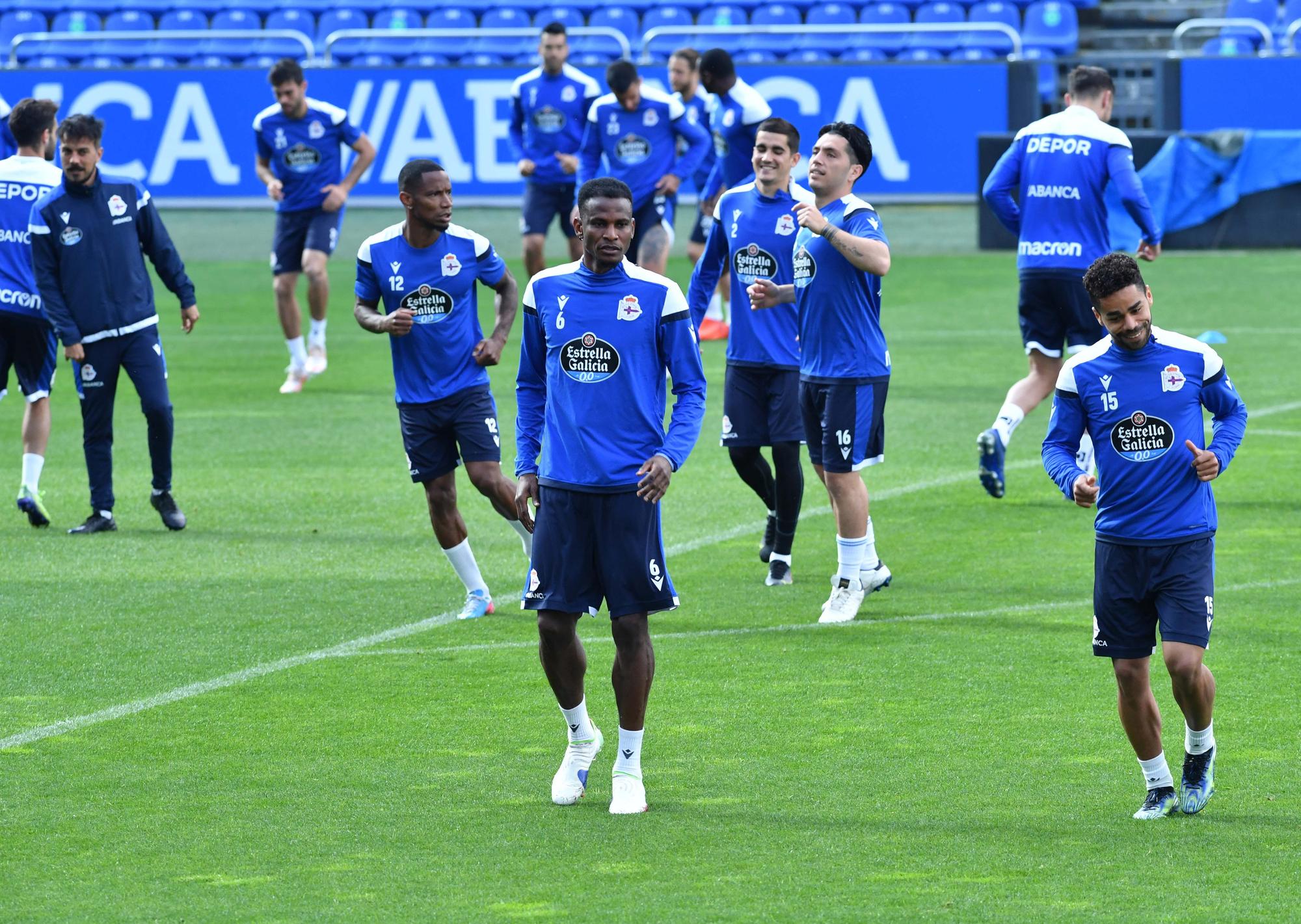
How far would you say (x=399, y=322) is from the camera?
8.17 meters

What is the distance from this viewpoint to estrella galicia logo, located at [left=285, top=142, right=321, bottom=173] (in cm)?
1529

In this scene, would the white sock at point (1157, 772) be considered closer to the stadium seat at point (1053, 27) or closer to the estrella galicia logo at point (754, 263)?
the estrella galicia logo at point (754, 263)

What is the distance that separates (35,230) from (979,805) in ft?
21.2

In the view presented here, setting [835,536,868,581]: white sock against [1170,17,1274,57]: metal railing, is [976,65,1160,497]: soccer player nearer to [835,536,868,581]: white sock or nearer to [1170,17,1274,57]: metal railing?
[835,536,868,581]: white sock

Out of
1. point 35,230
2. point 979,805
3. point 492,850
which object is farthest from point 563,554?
point 35,230

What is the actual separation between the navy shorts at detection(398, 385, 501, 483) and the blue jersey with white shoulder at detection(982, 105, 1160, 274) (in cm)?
388

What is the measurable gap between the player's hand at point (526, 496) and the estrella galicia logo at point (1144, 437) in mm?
1736

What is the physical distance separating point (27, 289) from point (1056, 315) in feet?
18.8

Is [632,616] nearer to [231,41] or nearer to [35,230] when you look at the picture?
[35,230]

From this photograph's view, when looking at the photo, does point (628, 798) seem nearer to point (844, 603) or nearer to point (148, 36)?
point (844, 603)

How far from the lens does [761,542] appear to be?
33.1 feet

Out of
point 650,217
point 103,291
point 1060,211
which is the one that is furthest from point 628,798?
point 650,217

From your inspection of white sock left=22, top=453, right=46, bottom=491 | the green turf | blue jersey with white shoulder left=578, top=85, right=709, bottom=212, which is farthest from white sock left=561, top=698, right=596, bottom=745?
blue jersey with white shoulder left=578, top=85, right=709, bottom=212

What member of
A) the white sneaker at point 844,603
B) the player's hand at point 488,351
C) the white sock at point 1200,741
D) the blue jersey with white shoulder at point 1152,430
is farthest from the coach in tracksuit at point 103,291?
the white sock at point 1200,741
